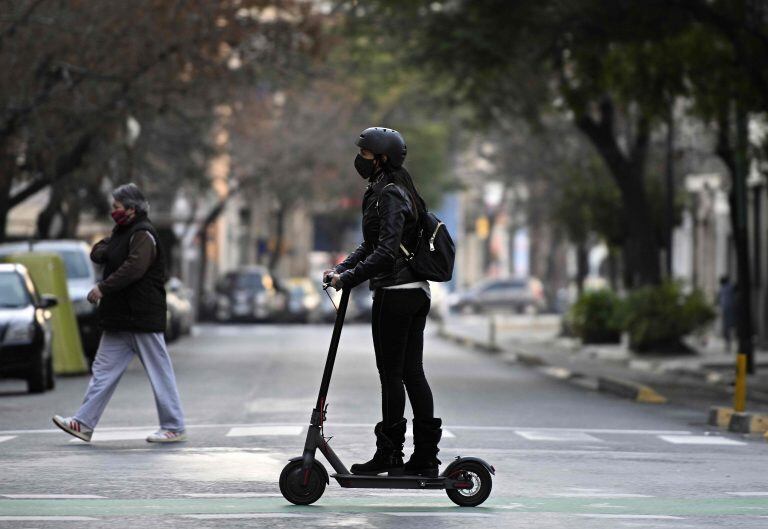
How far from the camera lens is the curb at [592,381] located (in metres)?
22.0

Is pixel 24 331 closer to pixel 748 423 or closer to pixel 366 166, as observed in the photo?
pixel 748 423

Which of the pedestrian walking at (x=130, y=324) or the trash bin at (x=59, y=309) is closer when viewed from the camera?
the pedestrian walking at (x=130, y=324)

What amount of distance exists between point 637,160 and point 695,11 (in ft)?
33.3

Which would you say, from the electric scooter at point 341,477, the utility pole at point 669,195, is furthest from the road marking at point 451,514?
the utility pole at point 669,195

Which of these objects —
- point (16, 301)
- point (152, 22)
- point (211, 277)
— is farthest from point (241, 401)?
point (211, 277)

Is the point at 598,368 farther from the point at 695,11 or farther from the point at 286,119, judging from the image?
the point at 286,119

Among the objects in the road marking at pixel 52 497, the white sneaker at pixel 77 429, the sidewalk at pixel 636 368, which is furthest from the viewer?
the sidewalk at pixel 636 368

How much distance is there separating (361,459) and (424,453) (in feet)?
9.84

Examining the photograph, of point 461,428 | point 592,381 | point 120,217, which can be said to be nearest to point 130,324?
point 120,217

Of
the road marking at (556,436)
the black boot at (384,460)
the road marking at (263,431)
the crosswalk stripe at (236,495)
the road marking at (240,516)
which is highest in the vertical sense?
the black boot at (384,460)

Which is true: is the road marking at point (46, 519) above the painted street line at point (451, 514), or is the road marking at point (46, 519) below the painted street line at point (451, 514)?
below

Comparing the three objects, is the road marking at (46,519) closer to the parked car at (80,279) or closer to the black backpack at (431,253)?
the black backpack at (431,253)

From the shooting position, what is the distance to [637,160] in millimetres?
35000

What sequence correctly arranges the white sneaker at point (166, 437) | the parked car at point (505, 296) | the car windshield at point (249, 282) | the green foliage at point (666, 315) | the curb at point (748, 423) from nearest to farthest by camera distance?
1. the white sneaker at point (166, 437)
2. the curb at point (748, 423)
3. the green foliage at point (666, 315)
4. the car windshield at point (249, 282)
5. the parked car at point (505, 296)
